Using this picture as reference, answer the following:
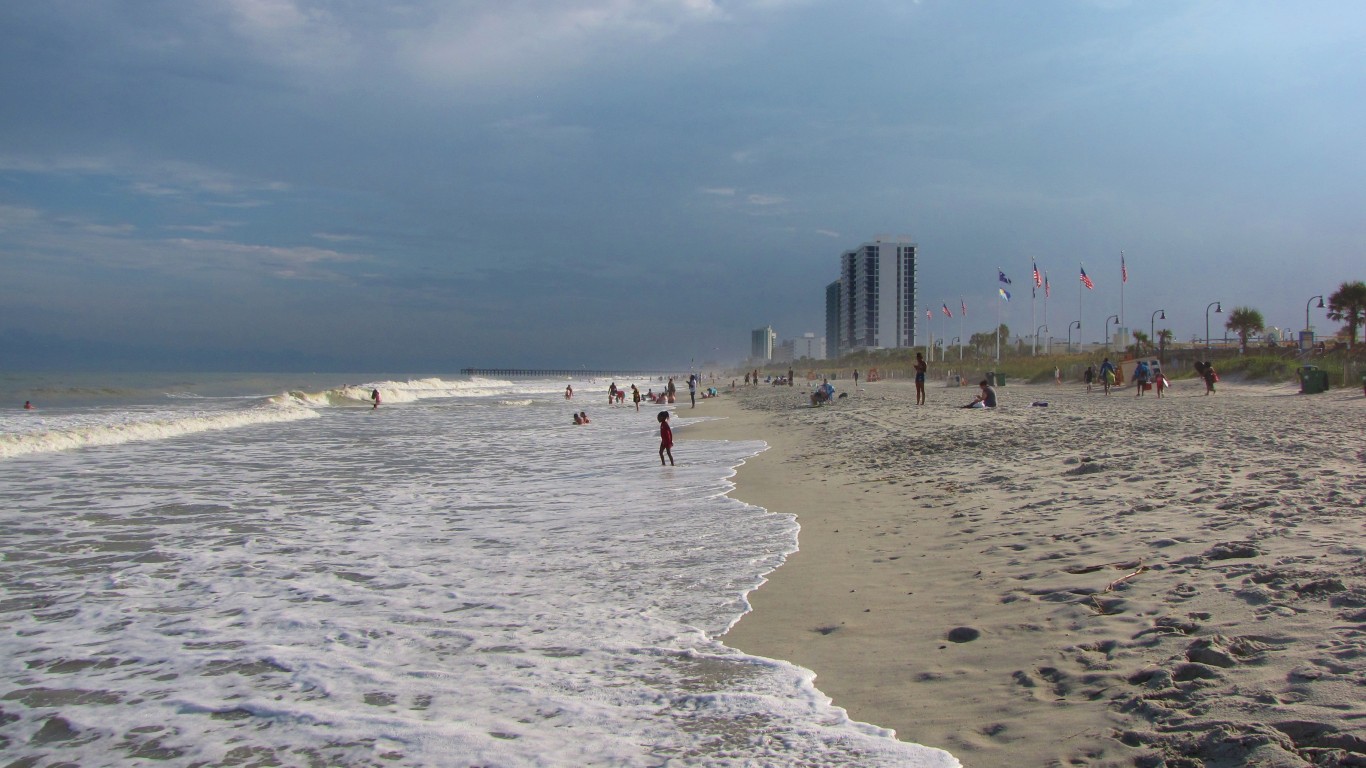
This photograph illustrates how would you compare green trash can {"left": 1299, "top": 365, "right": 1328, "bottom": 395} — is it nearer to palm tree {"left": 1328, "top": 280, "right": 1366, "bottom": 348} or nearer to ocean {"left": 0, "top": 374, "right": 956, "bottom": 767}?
ocean {"left": 0, "top": 374, "right": 956, "bottom": 767}

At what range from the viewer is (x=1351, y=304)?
162ft

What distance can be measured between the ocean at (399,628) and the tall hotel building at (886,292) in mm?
144183

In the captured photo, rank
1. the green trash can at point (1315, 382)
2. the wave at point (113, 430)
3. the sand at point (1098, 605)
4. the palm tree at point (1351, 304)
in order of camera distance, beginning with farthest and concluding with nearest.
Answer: the palm tree at point (1351, 304) < the green trash can at point (1315, 382) < the wave at point (113, 430) < the sand at point (1098, 605)

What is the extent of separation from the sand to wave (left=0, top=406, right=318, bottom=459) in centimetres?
1969

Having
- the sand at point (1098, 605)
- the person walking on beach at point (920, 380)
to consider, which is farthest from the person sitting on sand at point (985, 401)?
the sand at point (1098, 605)

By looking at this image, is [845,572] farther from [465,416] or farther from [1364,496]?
[465,416]

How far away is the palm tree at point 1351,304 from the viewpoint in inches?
1919

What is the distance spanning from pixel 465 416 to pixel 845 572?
101ft

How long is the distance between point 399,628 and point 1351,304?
207ft

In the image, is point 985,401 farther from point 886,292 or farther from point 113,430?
point 886,292

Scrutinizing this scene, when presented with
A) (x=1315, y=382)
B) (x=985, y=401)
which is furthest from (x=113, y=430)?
(x=1315, y=382)

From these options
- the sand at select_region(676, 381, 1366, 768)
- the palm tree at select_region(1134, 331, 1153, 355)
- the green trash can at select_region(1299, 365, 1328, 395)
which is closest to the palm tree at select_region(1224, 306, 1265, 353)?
the palm tree at select_region(1134, 331, 1153, 355)

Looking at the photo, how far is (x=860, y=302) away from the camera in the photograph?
159 m

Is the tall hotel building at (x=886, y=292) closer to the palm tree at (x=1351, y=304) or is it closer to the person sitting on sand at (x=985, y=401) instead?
the palm tree at (x=1351, y=304)
